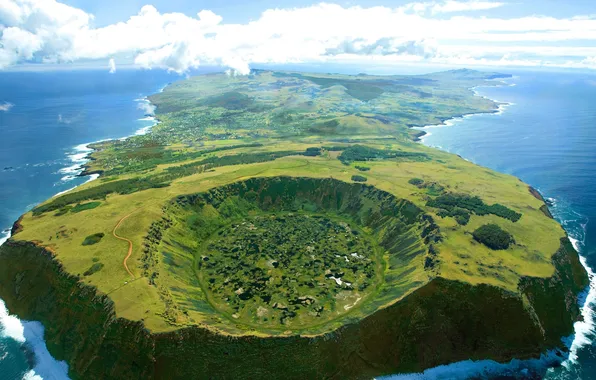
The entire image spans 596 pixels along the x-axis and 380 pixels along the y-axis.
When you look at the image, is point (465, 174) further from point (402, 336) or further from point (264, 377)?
point (264, 377)

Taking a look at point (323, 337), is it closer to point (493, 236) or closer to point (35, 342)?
point (493, 236)

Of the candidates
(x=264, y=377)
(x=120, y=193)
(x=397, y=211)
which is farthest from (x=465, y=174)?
(x=120, y=193)

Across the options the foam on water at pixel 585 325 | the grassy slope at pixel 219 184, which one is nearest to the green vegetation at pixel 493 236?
the grassy slope at pixel 219 184

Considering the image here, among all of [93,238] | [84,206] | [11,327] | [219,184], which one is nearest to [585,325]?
[219,184]

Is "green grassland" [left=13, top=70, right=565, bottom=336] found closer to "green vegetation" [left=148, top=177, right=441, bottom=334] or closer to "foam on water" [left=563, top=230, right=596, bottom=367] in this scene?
"green vegetation" [left=148, top=177, right=441, bottom=334]

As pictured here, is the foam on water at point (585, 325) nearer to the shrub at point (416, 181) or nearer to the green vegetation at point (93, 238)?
the shrub at point (416, 181)

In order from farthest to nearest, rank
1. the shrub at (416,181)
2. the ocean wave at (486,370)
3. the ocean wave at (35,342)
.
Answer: the shrub at (416,181), the ocean wave at (35,342), the ocean wave at (486,370)

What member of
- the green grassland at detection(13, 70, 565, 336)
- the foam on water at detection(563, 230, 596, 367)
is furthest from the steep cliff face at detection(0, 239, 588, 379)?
the green grassland at detection(13, 70, 565, 336)
